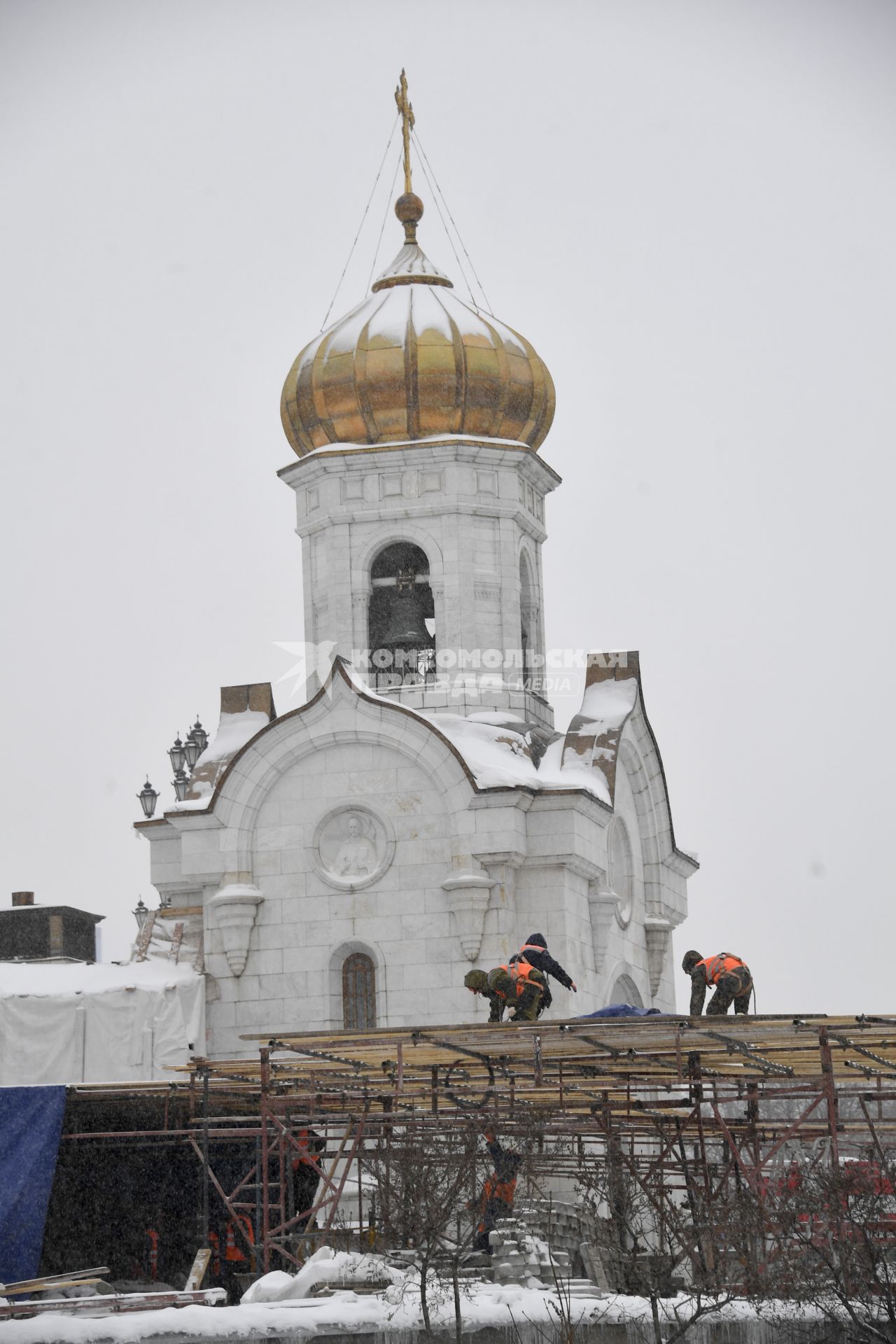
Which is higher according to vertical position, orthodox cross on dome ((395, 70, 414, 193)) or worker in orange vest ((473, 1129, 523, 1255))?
orthodox cross on dome ((395, 70, 414, 193))

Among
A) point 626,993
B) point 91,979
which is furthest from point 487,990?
point 626,993

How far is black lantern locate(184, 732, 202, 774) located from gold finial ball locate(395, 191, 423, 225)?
791 centimetres

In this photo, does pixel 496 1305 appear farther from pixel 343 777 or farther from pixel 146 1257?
pixel 343 777

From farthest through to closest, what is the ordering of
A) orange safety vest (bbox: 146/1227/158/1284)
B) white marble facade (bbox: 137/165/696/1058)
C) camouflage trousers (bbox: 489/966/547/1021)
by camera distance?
1. white marble facade (bbox: 137/165/696/1058)
2. orange safety vest (bbox: 146/1227/158/1284)
3. camouflage trousers (bbox: 489/966/547/1021)

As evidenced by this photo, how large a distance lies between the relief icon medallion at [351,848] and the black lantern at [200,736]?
2466 mm

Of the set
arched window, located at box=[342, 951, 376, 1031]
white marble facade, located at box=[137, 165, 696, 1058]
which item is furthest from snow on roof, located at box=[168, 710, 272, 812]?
arched window, located at box=[342, 951, 376, 1031]

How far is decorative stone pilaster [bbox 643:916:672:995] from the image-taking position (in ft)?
114

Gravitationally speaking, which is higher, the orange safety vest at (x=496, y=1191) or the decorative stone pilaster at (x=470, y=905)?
the decorative stone pilaster at (x=470, y=905)

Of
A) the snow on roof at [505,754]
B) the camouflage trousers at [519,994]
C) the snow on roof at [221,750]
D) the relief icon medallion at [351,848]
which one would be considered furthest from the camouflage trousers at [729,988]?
the snow on roof at [221,750]

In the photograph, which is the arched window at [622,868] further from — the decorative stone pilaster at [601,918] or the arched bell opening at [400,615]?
the arched bell opening at [400,615]

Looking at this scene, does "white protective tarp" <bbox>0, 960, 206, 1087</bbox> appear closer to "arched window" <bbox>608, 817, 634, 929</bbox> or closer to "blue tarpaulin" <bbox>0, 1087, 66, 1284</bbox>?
"arched window" <bbox>608, 817, 634, 929</bbox>

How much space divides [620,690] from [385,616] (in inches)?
124

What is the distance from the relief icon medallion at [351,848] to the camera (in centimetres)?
3172

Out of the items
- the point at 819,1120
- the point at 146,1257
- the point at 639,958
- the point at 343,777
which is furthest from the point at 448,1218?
the point at 639,958
